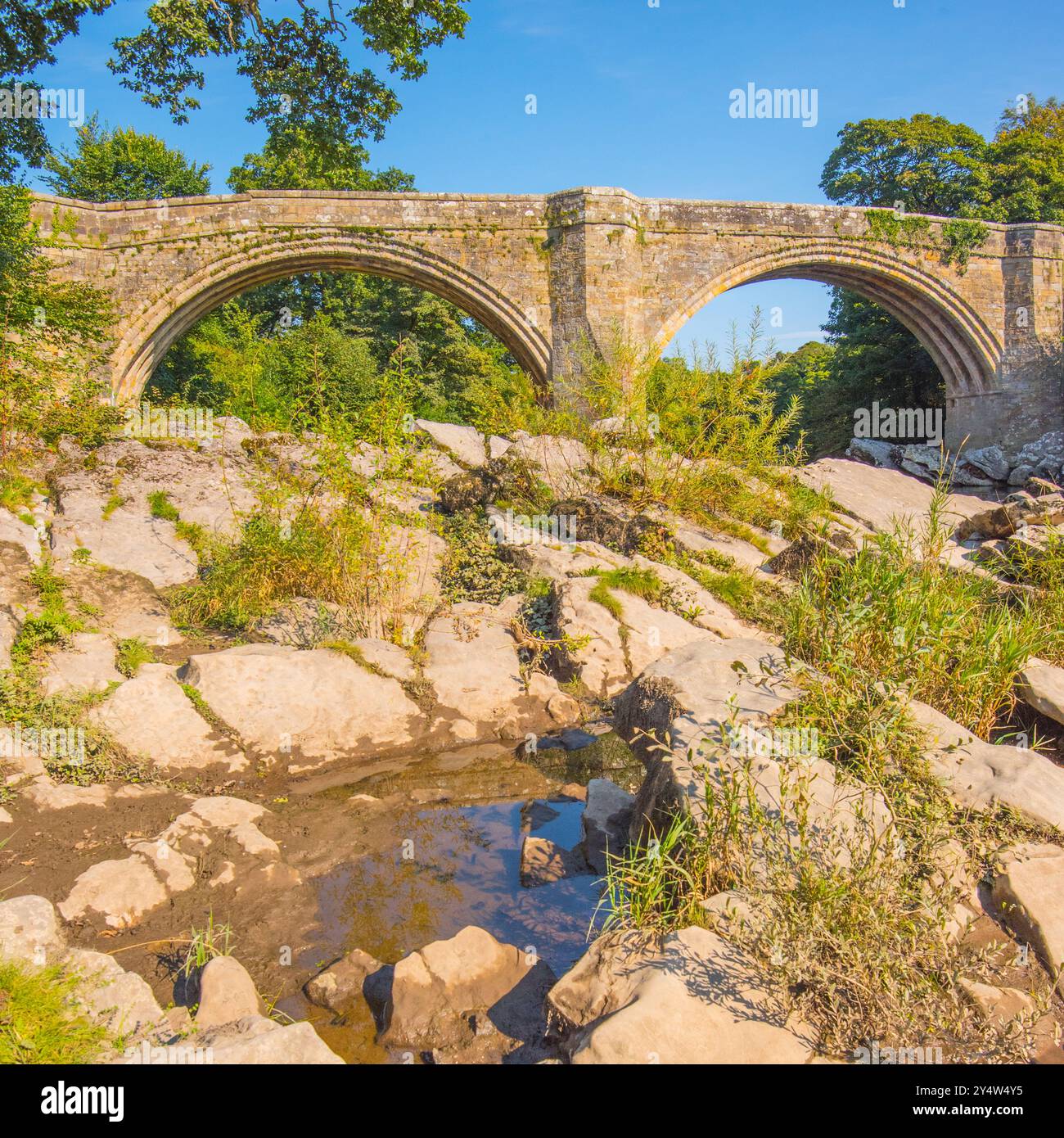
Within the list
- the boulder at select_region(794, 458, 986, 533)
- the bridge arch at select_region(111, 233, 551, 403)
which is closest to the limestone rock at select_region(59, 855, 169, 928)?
the boulder at select_region(794, 458, 986, 533)

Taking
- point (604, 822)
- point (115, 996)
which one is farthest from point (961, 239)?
point (115, 996)

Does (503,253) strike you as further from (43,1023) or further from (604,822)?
(43,1023)

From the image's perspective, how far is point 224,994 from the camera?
9.50 ft

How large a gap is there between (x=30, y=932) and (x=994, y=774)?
414 centimetres

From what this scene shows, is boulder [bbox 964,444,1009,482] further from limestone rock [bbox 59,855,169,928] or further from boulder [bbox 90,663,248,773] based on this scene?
limestone rock [bbox 59,855,169,928]

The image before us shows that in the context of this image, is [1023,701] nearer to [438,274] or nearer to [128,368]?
[438,274]

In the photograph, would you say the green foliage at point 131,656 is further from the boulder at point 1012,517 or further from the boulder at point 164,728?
the boulder at point 1012,517

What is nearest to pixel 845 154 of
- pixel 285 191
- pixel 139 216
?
pixel 285 191

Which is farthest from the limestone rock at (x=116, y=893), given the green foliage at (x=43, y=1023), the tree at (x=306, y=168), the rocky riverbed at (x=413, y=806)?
the tree at (x=306, y=168)

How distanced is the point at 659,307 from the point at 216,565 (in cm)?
986

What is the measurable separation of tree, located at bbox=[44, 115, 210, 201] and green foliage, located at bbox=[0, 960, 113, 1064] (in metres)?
21.7

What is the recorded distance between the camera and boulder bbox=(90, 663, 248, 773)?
4.75m

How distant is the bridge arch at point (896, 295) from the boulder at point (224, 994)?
494 inches
